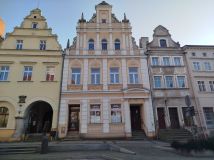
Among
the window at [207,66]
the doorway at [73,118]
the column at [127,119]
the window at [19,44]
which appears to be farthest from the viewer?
the window at [207,66]

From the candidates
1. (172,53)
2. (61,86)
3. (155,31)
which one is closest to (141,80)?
(172,53)

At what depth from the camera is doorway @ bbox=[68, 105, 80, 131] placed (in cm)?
1616

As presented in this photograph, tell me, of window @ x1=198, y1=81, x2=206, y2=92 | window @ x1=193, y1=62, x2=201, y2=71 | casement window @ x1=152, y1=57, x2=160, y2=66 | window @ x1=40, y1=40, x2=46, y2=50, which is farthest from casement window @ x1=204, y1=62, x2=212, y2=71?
window @ x1=40, y1=40, x2=46, y2=50

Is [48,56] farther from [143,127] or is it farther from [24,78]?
[143,127]

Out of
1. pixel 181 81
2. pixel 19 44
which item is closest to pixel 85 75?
pixel 19 44

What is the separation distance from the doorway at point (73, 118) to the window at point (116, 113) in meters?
3.80

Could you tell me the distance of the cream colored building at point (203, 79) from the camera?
1716cm

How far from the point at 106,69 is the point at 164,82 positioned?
22.8 feet

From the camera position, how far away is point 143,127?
16.4 meters

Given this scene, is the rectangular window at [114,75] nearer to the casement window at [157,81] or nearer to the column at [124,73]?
the column at [124,73]

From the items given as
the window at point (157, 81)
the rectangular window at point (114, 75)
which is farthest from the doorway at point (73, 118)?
the window at point (157, 81)

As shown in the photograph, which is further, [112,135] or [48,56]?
[48,56]

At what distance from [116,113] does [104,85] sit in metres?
3.25

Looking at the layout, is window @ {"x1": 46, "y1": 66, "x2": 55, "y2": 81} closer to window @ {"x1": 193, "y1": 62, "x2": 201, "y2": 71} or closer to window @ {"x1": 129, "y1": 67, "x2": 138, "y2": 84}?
window @ {"x1": 129, "y1": 67, "x2": 138, "y2": 84}
